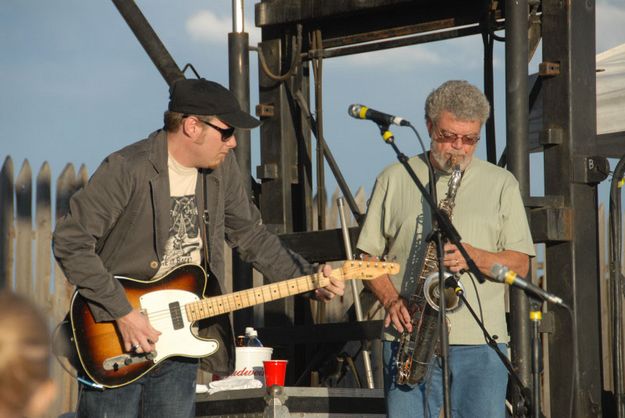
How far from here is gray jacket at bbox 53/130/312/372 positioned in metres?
5.09

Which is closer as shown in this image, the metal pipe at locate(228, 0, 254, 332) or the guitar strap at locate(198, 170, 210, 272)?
the guitar strap at locate(198, 170, 210, 272)

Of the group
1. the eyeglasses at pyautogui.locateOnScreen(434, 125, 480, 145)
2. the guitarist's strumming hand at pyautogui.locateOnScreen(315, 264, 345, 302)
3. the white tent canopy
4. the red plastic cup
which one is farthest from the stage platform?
the white tent canopy

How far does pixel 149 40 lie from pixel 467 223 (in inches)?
125

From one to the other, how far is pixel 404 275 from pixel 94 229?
148 centimetres

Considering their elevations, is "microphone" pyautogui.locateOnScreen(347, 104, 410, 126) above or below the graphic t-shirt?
above

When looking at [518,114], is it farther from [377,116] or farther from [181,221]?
[181,221]

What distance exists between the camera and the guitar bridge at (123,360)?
17.0 ft

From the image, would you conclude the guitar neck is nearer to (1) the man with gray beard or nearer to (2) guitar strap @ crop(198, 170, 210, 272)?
(2) guitar strap @ crop(198, 170, 210, 272)

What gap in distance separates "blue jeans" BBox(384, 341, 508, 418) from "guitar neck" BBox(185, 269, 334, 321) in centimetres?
52

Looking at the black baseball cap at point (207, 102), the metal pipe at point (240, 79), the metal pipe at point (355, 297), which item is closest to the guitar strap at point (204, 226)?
the black baseball cap at point (207, 102)

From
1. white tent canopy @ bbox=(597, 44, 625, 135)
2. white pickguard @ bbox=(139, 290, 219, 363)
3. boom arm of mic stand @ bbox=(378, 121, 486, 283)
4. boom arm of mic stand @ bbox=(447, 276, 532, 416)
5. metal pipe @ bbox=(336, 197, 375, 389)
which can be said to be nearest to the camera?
boom arm of mic stand @ bbox=(378, 121, 486, 283)

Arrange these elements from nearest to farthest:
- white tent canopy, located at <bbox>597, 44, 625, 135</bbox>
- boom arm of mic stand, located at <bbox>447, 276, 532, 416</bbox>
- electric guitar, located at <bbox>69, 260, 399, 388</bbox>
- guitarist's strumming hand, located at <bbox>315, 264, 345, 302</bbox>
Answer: boom arm of mic stand, located at <bbox>447, 276, 532, 416</bbox> → electric guitar, located at <bbox>69, 260, 399, 388</bbox> → guitarist's strumming hand, located at <bbox>315, 264, 345, 302</bbox> → white tent canopy, located at <bbox>597, 44, 625, 135</bbox>

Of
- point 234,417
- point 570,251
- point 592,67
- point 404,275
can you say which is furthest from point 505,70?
point 234,417

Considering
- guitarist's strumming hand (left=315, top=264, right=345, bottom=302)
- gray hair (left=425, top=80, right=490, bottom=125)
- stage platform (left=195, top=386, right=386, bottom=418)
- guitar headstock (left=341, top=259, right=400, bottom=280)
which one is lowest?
stage platform (left=195, top=386, right=386, bottom=418)
